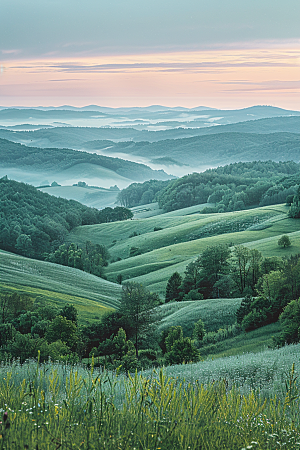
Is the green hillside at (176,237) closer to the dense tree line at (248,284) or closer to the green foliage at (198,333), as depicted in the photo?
the dense tree line at (248,284)

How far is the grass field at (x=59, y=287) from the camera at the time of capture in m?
55.3

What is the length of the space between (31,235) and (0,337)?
116353mm

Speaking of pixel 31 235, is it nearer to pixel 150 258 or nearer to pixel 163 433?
pixel 150 258

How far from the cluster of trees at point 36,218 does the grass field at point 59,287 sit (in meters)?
50.1

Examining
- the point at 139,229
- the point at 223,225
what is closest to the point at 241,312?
the point at 223,225

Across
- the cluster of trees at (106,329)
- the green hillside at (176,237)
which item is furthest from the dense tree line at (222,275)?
the cluster of trees at (106,329)

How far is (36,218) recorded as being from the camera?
162m

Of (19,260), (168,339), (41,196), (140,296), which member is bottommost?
(168,339)

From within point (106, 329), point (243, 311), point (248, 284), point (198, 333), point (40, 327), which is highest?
point (248, 284)

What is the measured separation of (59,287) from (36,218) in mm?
101058

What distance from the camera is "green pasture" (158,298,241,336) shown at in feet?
140

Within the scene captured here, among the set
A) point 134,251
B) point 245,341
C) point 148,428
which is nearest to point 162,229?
point 134,251

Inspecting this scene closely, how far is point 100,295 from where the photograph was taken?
217 ft

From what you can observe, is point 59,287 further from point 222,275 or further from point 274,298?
point 274,298
